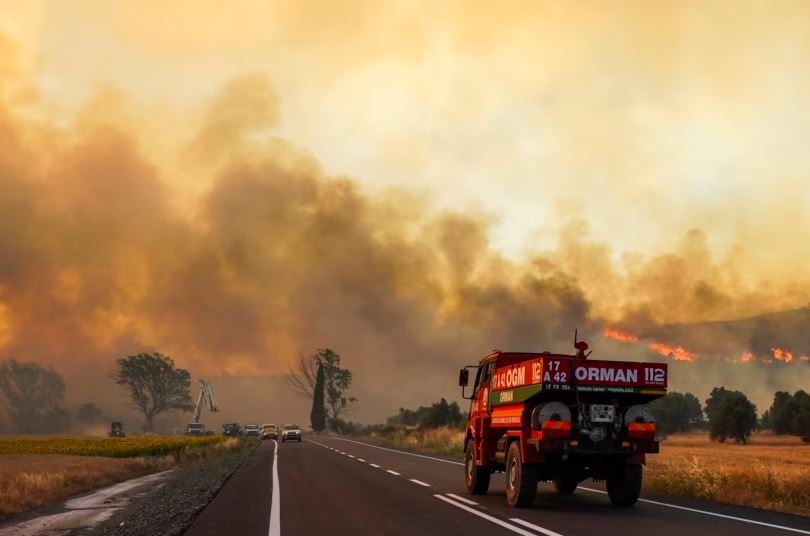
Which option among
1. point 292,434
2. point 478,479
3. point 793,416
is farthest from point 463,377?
point 793,416

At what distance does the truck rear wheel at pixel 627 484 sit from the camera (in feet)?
50.5

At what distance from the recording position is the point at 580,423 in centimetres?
1492

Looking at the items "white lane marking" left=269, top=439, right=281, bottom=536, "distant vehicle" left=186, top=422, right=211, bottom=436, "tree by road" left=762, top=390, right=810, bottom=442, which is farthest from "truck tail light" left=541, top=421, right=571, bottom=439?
"distant vehicle" left=186, top=422, right=211, bottom=436

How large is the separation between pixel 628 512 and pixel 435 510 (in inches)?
149

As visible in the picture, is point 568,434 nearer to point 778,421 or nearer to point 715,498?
point 715,498

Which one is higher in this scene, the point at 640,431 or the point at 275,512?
the point at 640,431

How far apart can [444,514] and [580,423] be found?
3.39 meters

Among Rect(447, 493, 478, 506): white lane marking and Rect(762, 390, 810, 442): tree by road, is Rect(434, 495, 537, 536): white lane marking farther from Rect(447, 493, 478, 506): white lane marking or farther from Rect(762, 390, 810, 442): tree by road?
Rect(762, 390, 810, 442): tree by road

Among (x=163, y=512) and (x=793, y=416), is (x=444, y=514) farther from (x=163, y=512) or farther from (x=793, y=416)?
(x=793, y=416)

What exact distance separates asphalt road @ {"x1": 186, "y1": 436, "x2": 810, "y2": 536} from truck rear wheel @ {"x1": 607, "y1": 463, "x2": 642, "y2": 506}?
0.40m

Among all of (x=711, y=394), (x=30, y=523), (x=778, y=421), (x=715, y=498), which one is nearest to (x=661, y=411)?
(x=711, y=394)

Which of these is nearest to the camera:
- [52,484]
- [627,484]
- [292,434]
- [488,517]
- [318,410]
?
[488,517]

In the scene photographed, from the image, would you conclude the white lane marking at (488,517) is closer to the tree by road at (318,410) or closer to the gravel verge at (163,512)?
the gravel verge at (163,512)

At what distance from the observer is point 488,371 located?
18.8 metres
